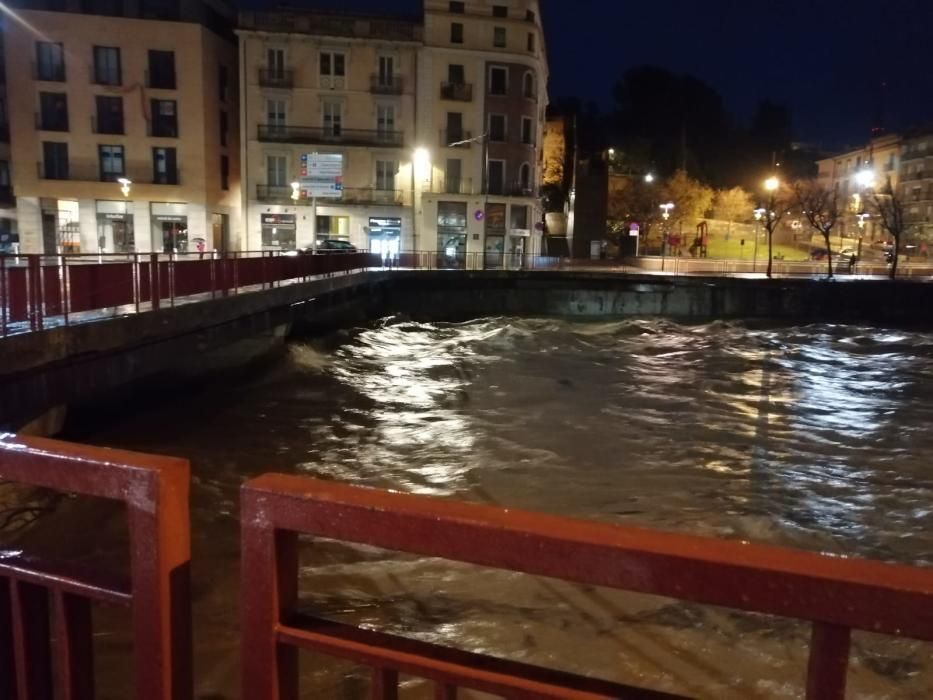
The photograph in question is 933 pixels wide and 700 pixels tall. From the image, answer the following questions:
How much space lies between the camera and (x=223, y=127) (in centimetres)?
5272

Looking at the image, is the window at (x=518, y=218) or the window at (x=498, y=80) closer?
the window at (x=498, y=80)

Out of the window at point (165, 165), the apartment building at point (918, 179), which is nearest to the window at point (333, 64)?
the window at point (165, 165)

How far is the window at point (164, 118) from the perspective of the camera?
48969 millimetres

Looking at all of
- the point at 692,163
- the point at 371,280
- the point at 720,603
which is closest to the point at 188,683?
the point at 720,603

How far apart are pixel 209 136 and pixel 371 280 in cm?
2251

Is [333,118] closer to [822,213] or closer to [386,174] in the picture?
[386,174]

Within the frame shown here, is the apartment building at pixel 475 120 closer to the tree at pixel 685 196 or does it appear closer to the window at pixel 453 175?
the window at pixel 453 175

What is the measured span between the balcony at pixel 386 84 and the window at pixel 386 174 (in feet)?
15.1

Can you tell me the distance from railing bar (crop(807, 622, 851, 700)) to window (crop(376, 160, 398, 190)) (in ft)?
170

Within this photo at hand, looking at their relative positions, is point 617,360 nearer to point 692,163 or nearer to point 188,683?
point 188,683

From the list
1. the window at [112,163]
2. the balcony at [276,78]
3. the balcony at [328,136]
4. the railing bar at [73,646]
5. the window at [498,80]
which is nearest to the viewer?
the railing bar at [73,646]

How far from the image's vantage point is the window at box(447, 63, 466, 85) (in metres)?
52.9

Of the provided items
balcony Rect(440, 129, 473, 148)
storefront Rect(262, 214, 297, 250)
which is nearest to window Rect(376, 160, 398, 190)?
balcony Rect(440, 129, 473, 148)

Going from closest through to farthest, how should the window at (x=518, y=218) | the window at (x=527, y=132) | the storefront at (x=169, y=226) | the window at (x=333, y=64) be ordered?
the storefront at (x=169, y=226), the window at (x=333, y=64), the window at (x=518, y=218), the window at (x=527, y=132)
